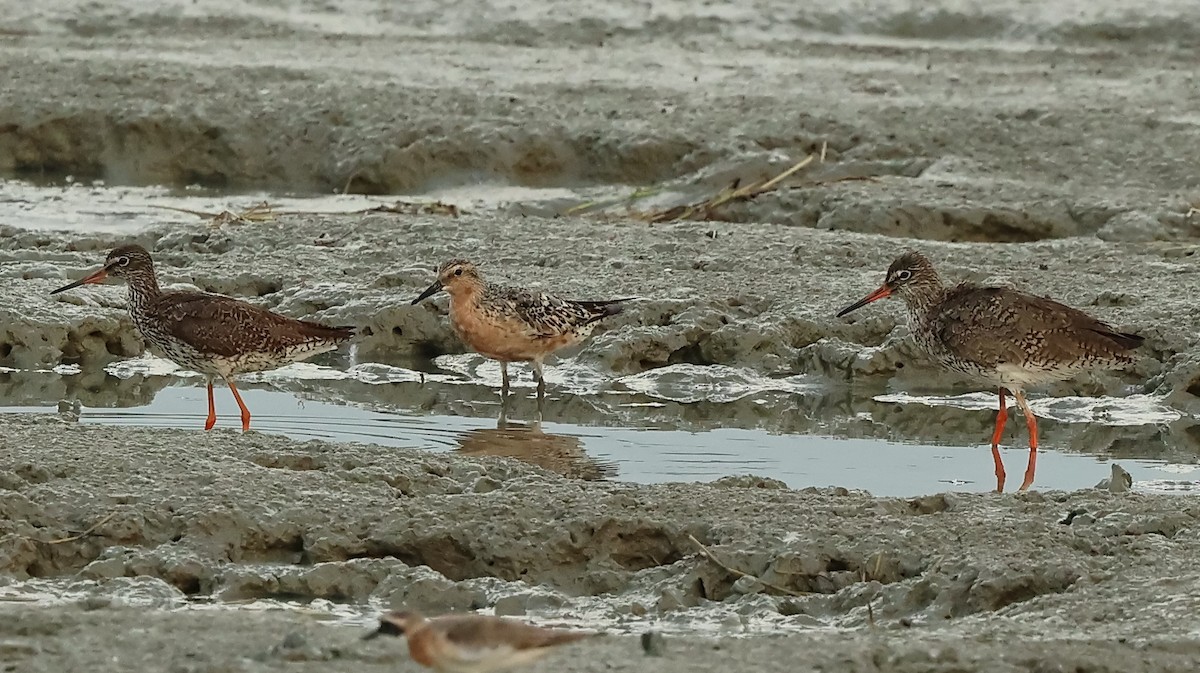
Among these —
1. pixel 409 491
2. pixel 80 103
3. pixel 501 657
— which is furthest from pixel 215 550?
pixel 80 103

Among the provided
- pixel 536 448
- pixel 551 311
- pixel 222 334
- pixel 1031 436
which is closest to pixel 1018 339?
pixel 1031 436

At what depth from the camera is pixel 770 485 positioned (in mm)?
7586

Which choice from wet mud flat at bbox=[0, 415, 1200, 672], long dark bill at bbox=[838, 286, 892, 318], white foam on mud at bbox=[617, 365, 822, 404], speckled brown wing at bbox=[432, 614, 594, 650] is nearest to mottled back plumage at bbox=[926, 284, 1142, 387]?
long dark bill at bbox=[838, 286, 892, 318]

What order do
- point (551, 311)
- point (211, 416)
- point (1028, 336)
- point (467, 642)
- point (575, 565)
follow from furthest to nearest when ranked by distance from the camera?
point (551, 311), point (211, 416), point (1028, 336), point (575, 565), point (467, 642)

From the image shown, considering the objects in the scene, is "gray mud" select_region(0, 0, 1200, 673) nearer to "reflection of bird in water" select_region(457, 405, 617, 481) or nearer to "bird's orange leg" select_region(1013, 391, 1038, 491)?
"bird's orange leg" select_region(1013, 391, 1038, 491)

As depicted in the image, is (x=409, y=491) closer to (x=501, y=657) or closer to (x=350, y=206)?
(x=501, y=657)

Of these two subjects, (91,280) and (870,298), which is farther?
(91,280)

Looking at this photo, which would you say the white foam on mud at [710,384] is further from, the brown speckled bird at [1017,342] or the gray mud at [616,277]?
the brown speckled bird at [1017,342]

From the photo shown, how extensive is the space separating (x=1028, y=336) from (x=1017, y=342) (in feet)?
0.22

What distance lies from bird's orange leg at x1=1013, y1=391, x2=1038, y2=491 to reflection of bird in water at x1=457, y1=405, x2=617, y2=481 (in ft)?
6.11

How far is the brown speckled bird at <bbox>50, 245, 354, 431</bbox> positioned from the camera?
9492 millimetres

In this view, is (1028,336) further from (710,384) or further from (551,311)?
(551,311)

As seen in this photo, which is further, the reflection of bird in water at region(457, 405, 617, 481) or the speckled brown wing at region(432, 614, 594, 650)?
the reflection of bird in water at region(457, 405, 617, 481)

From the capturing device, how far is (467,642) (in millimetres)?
4723
